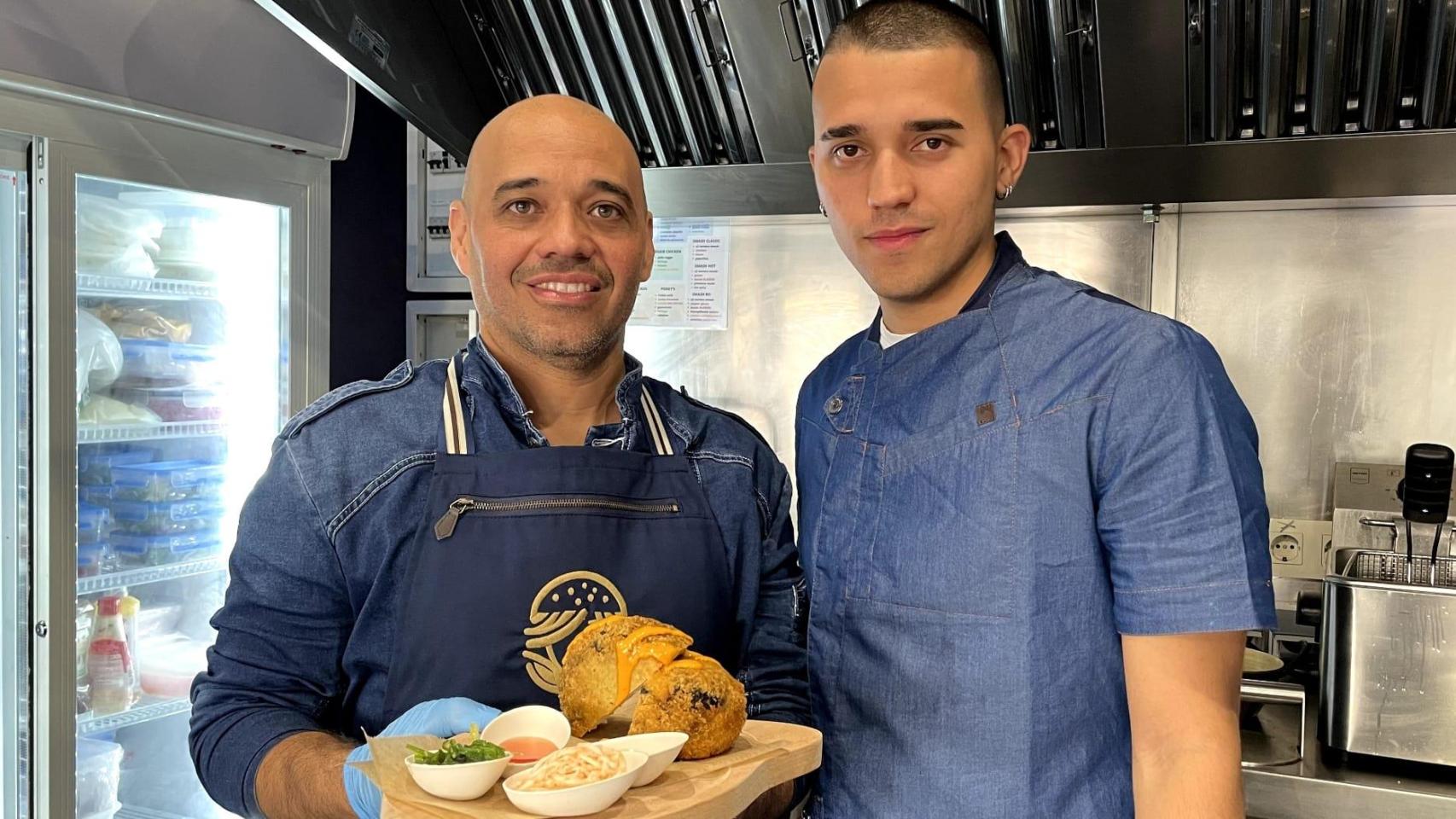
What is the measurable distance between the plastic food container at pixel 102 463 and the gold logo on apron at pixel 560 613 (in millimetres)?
2191

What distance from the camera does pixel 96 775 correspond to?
9.87 ft

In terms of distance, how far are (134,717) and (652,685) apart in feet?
8.13

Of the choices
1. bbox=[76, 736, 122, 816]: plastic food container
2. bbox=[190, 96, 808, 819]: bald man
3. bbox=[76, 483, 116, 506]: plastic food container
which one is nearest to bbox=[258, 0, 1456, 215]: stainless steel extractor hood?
bbox=[190, 96, 808, 819]: bald man

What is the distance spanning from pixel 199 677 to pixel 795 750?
0.83 metres

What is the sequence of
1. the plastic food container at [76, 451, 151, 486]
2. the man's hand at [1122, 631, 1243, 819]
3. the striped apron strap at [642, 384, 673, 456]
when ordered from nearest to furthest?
the man's hand at [1122, 631, 1243, 819]
the striped apron strap at [642, 384, 673, 456]
the plastic food container at [76, 451, 151, 486]

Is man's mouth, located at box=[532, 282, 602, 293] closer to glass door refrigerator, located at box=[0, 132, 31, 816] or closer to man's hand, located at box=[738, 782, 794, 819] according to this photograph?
man's hand, located at box=[738, 782, 794, 819]

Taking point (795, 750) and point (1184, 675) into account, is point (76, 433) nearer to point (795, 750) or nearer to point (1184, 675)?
point (795, 750)

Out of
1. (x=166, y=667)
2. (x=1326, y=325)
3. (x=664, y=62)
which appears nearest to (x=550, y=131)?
(x=664, y=62)

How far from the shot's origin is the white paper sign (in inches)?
123

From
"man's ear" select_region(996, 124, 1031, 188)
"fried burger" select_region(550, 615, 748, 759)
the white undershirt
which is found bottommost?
"fried burger" select_region(550, 615, 748, 759)

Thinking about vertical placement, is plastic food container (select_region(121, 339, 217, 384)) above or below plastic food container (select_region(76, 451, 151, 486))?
above

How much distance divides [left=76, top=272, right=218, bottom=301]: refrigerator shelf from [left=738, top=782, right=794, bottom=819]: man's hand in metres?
2.27

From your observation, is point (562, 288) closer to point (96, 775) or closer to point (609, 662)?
point (609, 662)

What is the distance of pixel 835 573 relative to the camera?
5.13 ft
